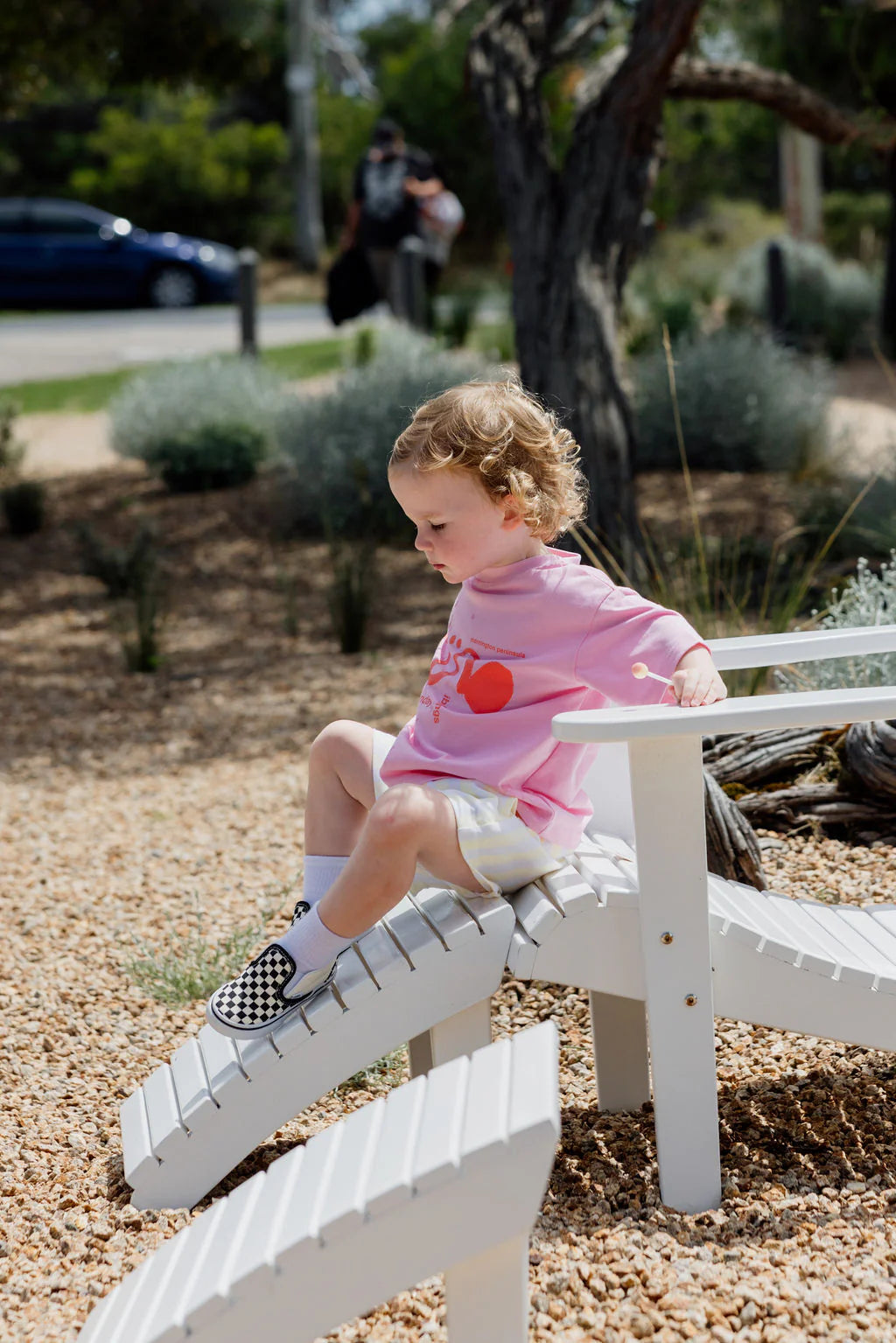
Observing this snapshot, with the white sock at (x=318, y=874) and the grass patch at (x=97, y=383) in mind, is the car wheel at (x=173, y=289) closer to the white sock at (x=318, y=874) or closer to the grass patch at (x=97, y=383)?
the grass patch at (x=97, y=383)

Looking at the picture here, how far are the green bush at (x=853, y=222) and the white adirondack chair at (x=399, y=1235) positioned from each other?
1917cm

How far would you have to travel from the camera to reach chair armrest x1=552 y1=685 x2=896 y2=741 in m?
1.83

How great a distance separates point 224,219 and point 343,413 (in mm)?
19152

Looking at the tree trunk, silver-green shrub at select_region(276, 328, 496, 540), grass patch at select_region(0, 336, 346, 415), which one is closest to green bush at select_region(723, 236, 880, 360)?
grass patch at select_region(0, 336, 346, 415)

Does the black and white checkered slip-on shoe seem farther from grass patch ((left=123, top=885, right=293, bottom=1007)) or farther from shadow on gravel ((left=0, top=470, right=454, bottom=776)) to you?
shadow on gravel ((left=0, top=470, right=454, bottom=776))

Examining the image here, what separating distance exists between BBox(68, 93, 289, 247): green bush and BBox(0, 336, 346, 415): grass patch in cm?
1250

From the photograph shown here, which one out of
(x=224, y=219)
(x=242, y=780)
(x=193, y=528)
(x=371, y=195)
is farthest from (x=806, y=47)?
(x=224, y=219)

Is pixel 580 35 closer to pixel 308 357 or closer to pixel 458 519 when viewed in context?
pixel 458 519

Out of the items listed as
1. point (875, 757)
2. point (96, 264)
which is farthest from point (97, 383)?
point (875, 757)

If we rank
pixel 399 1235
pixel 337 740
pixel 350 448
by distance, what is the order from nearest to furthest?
pixel 399 1235
pixel 337 740
pixel 350 448

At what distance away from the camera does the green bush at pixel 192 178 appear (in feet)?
80.4

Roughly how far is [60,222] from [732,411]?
1288 centimetres

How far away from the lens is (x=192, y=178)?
2442 centimetres

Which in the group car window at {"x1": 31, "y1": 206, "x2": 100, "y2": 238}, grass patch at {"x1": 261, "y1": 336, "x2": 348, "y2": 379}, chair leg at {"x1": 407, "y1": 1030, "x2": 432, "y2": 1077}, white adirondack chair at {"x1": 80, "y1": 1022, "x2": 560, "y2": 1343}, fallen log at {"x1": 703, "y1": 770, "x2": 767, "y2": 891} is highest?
car window at {"x1": 31, "y1": 206, "x2": 100, "y2": 238}
